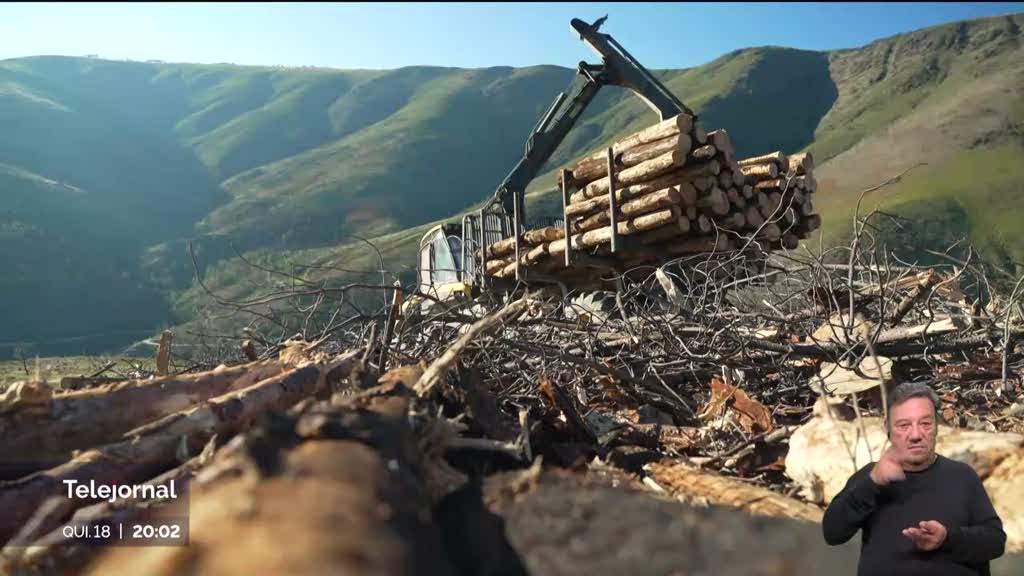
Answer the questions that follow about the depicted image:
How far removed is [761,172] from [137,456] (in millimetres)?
7350

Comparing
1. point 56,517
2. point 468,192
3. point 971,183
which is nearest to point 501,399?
point 56,517

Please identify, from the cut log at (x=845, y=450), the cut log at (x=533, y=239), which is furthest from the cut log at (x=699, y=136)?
the cut log at (x=845, y=450)

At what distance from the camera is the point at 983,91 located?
2869 inches

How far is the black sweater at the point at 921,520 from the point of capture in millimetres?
1763

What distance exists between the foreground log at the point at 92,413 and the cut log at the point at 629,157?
5.66m

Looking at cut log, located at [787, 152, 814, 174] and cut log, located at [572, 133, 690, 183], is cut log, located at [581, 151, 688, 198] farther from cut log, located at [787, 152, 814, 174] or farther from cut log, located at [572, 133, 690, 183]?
cut log, located at [787, 152, 814, 174]

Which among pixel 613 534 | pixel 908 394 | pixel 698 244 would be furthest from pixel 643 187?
pixel 613 534

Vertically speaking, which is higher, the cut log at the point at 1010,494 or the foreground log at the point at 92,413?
the foreground log at the point at 92,413

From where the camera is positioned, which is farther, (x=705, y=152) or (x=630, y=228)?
(x=630, y=228)

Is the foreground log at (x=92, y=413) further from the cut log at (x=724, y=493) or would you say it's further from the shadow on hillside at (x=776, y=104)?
the shadow on hillside at (x=776, y=104)

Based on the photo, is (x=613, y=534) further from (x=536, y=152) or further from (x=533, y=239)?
(x=536, y=152)

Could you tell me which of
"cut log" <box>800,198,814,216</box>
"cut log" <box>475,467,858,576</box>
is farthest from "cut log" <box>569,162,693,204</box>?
"cut log" <box>475,467,858,576</box>

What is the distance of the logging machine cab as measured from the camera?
9.71m

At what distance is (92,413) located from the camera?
1.95m
